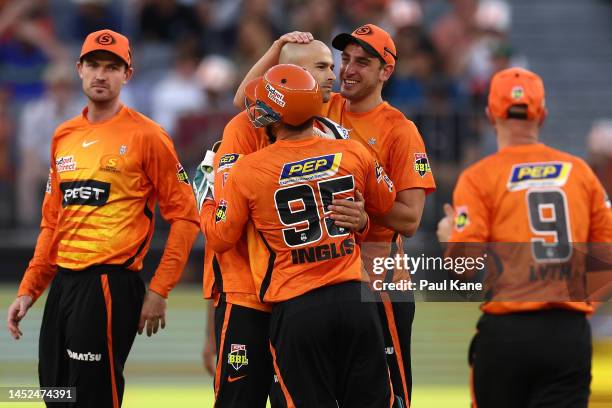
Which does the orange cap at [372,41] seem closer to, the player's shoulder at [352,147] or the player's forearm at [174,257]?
the player's shoulder at [352,147]

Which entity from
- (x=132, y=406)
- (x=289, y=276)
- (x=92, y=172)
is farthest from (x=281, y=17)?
(x=289, y=276)

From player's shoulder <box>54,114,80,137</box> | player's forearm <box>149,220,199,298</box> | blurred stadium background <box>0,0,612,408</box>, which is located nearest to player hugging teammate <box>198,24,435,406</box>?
player's forearm <box>149,220,199,298</box>

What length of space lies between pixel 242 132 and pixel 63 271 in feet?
4.81

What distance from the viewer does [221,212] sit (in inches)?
238

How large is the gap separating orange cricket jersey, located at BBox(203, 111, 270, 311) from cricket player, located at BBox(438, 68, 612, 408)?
44.1 inches

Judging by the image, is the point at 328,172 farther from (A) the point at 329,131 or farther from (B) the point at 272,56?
(B) the point at 272,56

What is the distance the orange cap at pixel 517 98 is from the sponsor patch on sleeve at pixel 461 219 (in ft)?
1.96

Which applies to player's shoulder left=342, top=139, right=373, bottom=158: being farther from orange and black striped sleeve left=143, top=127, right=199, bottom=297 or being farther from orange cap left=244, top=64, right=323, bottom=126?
orange and black striped sleeve left=143, top=127, right=199, bottom=297

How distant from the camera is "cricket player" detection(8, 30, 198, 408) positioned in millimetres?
6910

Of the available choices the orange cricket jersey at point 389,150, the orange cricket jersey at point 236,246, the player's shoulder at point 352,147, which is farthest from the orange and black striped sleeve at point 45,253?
the player's shoulder at point 352,147

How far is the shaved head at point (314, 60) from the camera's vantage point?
665 centimetres

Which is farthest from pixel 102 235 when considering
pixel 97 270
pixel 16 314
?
pixel 16 314

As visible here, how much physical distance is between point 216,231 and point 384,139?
4.22ft

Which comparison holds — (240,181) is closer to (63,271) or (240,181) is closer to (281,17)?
(63,271)
